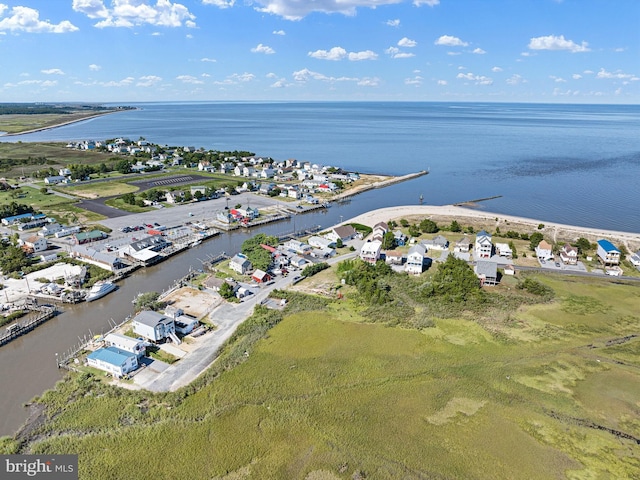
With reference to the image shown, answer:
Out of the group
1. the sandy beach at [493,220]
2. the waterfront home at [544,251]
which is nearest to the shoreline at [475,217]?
the sandy beach at [493,220]

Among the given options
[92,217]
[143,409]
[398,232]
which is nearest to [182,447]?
[143,409]

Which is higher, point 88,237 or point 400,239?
point 400,239

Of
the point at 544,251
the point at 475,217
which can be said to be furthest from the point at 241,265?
the point at 475,217

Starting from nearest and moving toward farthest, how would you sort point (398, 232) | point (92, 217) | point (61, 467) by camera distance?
point (61, 467) < point (398, 232) < point (92, 217)

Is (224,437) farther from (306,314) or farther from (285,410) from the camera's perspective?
(306,314)

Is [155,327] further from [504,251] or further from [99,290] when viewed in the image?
[504,251]

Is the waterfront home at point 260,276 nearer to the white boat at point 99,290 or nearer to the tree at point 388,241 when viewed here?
the white boat at point 99,290
